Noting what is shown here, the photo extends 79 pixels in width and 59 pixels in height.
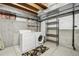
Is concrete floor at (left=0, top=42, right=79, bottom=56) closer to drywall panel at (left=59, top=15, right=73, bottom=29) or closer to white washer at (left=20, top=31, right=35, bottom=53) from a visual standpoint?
white washer at (left=20, top=31, right=35, bottom=53)

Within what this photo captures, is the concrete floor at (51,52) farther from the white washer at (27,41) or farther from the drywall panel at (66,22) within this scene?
the drywall panel at (66,22)

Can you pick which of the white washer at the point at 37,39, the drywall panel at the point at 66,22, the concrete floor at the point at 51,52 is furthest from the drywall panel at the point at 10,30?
the drywall panel at the point at 66,22

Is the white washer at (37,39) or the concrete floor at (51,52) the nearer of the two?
the concrete floor at (51,52)

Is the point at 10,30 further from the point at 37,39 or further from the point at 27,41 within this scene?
the point at 37,39

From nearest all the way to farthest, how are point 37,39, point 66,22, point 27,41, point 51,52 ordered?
point 51,52, point 27,41, point 66,22, point 37,39

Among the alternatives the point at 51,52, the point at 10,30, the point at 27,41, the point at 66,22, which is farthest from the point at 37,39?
the point at 66,22

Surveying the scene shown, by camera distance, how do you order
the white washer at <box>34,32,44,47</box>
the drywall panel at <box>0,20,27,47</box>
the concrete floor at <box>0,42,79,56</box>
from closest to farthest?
the concrete floor at <box>0,42,79,56</box>
the drywall panel at <box>0,20,27,47</box>
the white washer at <box>34,32,44,47</box>

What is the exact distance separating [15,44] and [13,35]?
27 centimetres

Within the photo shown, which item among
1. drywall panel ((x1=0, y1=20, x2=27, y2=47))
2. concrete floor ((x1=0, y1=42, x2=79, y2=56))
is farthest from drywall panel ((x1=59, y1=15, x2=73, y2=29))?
drywall panel ((x1=0, y1=20, x2=27, y2=47))

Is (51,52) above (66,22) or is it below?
below

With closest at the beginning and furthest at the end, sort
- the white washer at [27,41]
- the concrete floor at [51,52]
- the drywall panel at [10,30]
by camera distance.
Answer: the concrete floor at [51,52], the white washer at [27,41], the drywall panel at [10,30]

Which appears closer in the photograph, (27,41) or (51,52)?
(51,52)

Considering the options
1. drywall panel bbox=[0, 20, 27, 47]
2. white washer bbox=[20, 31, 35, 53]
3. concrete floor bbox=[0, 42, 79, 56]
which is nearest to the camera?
concrete floor bbox=[0, 42, 79, 56]

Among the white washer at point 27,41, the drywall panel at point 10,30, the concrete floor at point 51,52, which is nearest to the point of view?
the concrete floor at point 51,52
